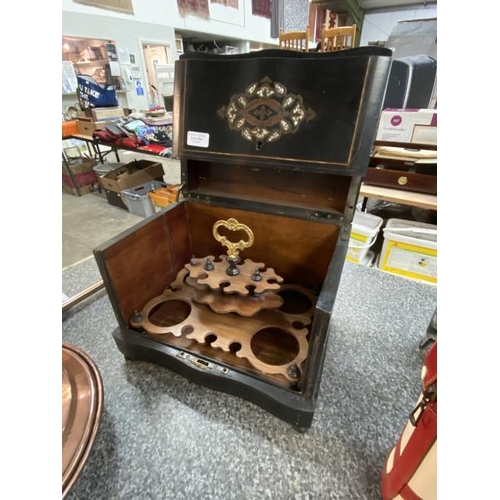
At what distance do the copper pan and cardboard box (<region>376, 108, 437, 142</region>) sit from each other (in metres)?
1.61

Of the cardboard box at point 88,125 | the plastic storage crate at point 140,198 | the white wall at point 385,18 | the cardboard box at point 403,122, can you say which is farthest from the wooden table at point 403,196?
the white wall at point 385,18

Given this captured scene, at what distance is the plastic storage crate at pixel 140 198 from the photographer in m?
2.20

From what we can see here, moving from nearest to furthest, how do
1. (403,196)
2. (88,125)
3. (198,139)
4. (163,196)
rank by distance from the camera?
(198,139), (403,196), (163,196), (88,125)

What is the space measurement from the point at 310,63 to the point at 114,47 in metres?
4.04

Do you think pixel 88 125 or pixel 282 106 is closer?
pixel 282 106

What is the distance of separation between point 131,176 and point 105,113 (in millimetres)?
791

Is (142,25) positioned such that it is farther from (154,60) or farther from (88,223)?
(88,223)

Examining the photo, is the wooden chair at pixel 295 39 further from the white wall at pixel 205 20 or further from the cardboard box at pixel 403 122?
the white wall at pixel 205 20

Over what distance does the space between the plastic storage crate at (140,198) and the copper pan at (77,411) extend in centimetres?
179

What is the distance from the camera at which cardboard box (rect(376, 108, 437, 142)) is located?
126 cm

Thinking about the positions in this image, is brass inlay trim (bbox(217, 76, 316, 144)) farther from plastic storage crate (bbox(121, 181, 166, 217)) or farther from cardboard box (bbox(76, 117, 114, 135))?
cardboard box (bbox(76, 117, 114, 135))

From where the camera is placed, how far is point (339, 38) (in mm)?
1167

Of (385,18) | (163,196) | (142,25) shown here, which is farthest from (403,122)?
(385,18)
